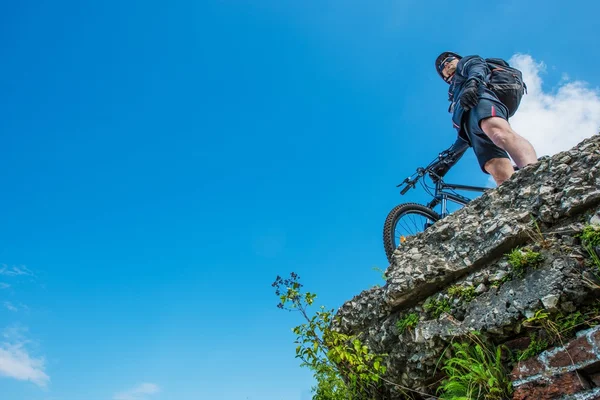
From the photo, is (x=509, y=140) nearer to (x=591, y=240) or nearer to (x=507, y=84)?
(x=507, y=84)

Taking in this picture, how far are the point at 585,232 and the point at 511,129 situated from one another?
1.87m

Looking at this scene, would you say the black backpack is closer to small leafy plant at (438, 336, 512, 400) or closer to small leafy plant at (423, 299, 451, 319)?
small leafy plant at (423, 299, 451, 319)

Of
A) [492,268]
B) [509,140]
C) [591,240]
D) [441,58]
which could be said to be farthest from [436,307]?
[441,58]

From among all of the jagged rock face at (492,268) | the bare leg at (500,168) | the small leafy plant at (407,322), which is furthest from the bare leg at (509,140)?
the small leafy plant at (407,322)

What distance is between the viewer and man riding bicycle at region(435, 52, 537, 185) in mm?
3816

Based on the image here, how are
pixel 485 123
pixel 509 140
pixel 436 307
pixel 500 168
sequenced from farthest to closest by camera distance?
pixel 500 168, pixel 485 123, pixel 509 140, pixel 436 307

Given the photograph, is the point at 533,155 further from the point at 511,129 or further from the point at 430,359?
the point at 430,359

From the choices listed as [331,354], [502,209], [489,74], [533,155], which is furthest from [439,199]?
[331,354]

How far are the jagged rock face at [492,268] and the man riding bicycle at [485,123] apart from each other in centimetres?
97

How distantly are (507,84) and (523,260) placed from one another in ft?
9.25

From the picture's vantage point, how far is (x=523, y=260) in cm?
254

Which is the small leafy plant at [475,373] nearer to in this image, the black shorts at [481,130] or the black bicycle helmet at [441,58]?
the black shorts at [481,130]

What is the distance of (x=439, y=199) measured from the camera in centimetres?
625

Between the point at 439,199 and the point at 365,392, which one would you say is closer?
the point at 365,392
